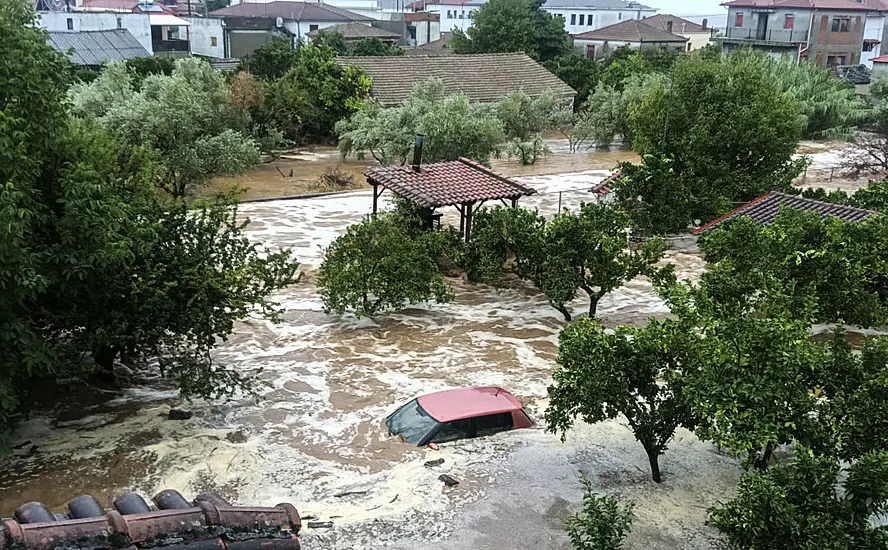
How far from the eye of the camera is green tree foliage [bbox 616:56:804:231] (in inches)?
992

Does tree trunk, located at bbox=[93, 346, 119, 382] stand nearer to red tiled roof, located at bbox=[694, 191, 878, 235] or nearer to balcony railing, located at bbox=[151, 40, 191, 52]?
red tiled roof, located at bbox=[694, 191, 878, 235]

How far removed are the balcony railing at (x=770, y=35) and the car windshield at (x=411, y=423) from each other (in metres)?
59.8

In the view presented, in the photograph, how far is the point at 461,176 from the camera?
23.2 metres

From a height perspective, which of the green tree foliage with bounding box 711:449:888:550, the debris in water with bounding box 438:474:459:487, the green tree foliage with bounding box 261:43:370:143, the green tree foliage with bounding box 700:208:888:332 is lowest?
the debris in water with bounding box 438:474:459:487

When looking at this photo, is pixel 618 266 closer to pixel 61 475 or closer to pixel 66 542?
pixel 61 475

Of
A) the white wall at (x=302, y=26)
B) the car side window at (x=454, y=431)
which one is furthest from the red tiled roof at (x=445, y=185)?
the white wall at (x=302, y=26)

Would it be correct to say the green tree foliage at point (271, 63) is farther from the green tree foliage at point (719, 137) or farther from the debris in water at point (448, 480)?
the debris in water at point (448, 480)

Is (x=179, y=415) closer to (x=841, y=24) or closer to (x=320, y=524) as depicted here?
(x=320, y=524)

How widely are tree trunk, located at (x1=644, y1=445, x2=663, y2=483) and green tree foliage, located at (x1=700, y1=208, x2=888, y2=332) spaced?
5064 millimetres

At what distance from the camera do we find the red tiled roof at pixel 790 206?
808 inches

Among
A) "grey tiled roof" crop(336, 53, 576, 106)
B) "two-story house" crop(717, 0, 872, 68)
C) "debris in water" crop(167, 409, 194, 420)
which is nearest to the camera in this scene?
"debris in water" crop(167, 409, 194, 420)

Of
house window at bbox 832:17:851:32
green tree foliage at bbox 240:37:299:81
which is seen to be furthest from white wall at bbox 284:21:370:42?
house window at bbox 832:17:851:32

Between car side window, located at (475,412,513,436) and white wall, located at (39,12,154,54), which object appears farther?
white wall, located at (39,12,154,54)

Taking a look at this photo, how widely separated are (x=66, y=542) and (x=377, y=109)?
3497 centimetres
